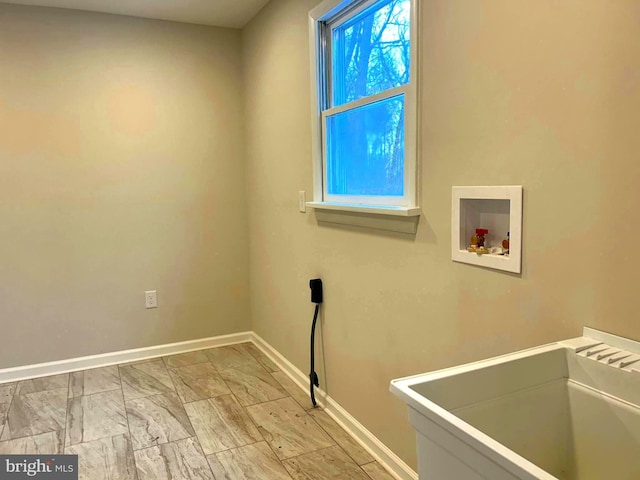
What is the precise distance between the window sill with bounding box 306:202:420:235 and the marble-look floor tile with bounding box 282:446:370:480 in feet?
3.42

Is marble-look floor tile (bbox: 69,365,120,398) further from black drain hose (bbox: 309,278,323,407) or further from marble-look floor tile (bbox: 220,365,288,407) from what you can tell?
black drain hose (bbox: 309,278,323,407)

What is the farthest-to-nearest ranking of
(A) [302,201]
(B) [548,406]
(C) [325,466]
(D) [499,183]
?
(A) [302,201]
(C) [325,466]
(D) [499,183]
(B) [548,406]

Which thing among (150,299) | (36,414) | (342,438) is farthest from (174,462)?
(150,299)

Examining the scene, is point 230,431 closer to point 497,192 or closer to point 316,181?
point 316,181

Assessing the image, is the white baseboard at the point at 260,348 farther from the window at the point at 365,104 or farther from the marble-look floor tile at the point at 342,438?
the window at the point at 365,104

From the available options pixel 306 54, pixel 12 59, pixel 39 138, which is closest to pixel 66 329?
pixel 39 138

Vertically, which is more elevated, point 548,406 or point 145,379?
point 548,406

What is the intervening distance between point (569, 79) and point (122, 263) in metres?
2.99

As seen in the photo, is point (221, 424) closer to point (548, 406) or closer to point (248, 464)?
point (248, 464)

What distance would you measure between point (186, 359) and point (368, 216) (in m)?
2.02

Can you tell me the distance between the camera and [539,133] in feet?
4.21

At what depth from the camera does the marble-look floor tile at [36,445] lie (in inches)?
88.1
